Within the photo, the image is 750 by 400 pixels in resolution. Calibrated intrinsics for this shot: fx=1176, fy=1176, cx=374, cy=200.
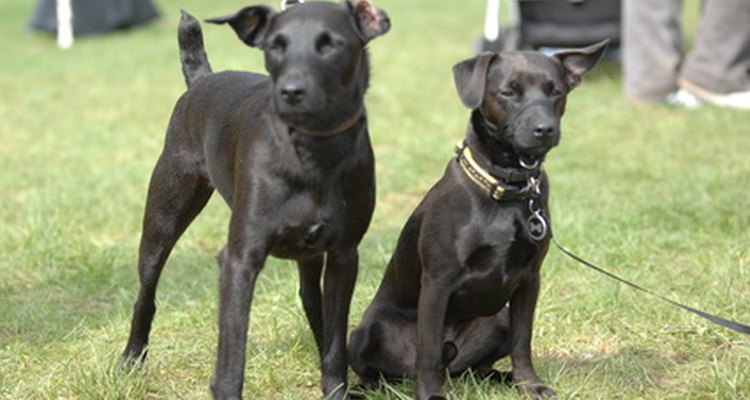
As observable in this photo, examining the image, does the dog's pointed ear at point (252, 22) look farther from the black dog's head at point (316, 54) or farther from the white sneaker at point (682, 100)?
the white sneaker at point (682, 100)

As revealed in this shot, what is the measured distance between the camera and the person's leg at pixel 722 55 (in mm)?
9430

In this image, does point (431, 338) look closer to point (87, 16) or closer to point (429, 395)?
point (429, 395)

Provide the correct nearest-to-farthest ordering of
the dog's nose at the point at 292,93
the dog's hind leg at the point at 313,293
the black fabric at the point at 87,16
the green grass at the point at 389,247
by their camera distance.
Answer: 1. the dog's nose at the point at 292,93
2. the dog's hind leg at the point at 313,293
3. the green grass at the point at 389,247
4. the black fabric at the point at 87,16

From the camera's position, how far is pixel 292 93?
3.20m

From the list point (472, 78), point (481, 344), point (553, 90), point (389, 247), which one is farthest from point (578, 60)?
point (389, 247)

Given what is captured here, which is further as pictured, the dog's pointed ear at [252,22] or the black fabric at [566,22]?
the black fabric at [566,22]

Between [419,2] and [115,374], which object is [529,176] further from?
[419,2]

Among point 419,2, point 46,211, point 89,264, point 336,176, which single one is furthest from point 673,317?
point 419,2

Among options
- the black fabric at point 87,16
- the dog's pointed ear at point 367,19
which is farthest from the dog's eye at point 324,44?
the black fabric at point 87,16

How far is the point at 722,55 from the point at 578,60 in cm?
605

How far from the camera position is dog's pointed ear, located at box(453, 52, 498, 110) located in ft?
12.1

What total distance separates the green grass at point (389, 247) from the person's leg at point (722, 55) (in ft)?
1.14

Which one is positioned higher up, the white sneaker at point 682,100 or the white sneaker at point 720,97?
the white sneaker at point 720,97

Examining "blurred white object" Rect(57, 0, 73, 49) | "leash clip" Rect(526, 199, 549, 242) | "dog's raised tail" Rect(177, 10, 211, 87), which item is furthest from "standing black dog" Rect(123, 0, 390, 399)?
"blurred white object" Rect(57, 0, 73, 49)
